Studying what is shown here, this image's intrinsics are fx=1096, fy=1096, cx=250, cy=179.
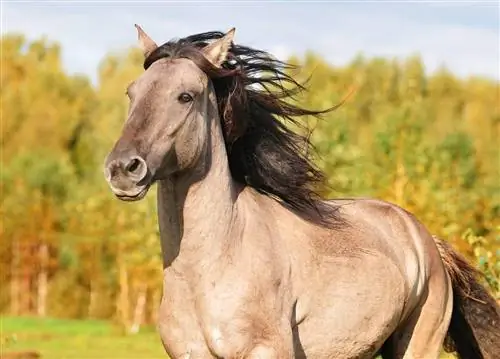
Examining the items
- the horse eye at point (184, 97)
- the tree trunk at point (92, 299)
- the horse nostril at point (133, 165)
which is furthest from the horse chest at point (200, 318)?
the tree trunk at point (92, 299)

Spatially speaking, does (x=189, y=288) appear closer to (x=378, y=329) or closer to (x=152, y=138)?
(x=152, y=138)

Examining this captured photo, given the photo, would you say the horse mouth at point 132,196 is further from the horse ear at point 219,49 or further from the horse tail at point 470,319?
the horse tail at point 470,319

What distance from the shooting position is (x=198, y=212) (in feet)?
20.4

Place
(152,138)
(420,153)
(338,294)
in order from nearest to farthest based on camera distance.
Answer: (152,138), (338,294), (420,153)

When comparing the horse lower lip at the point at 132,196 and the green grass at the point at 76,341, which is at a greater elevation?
the horse lower lip at the point at 132,196

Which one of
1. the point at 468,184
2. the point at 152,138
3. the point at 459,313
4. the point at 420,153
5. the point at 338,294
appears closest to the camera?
the point at 152,138

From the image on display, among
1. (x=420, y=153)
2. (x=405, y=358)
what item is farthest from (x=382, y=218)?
(x=420, y=153)

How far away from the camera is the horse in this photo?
590cm

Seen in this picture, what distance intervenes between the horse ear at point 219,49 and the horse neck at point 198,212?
1.16 ft

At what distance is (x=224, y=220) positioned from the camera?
6246mm

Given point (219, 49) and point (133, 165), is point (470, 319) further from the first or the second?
point (133, 165)

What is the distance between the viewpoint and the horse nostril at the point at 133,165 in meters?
5.48

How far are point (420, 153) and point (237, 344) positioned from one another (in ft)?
92.1

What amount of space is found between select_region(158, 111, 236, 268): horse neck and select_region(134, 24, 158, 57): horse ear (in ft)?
2.00
